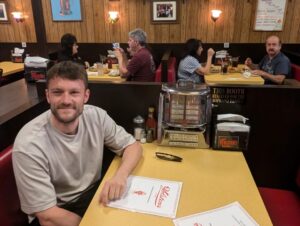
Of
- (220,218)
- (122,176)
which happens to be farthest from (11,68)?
(220,218)

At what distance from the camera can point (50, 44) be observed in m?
5.15

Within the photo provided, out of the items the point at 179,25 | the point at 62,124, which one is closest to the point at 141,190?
the point at 62,124

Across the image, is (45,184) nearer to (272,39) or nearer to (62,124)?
(62,124)

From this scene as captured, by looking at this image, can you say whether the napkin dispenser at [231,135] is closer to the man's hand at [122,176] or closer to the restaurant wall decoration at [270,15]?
the man's hand at [122,176]

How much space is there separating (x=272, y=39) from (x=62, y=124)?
3129 millimetres

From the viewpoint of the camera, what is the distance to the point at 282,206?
1.40 m

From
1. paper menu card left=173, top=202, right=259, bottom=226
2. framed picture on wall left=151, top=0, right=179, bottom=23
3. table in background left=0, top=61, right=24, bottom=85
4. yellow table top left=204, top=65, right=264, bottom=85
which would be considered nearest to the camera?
paper menu card left=173, top=202, right=259, bottom=226

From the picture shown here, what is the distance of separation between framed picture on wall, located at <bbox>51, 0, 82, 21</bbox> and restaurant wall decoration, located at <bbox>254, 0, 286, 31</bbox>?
314 cm

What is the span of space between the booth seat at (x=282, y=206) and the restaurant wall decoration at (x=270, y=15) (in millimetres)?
3666

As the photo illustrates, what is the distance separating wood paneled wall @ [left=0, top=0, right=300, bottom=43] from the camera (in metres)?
4.48

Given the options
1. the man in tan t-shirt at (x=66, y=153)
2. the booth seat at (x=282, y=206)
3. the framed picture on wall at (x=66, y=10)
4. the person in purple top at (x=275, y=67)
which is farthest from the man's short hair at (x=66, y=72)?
the framed picture on wall at (x=66, y=10)

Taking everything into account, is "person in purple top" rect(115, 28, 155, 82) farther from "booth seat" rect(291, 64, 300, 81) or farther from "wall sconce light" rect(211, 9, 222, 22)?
"booth seat" rect(291, 64, 300, 81)

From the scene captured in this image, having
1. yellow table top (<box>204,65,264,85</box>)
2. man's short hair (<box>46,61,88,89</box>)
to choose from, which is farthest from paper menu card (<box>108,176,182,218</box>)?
yellow table top (<box>204,65,264,85</box>)

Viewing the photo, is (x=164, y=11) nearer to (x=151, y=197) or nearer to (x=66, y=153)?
(x=66, y=153)
